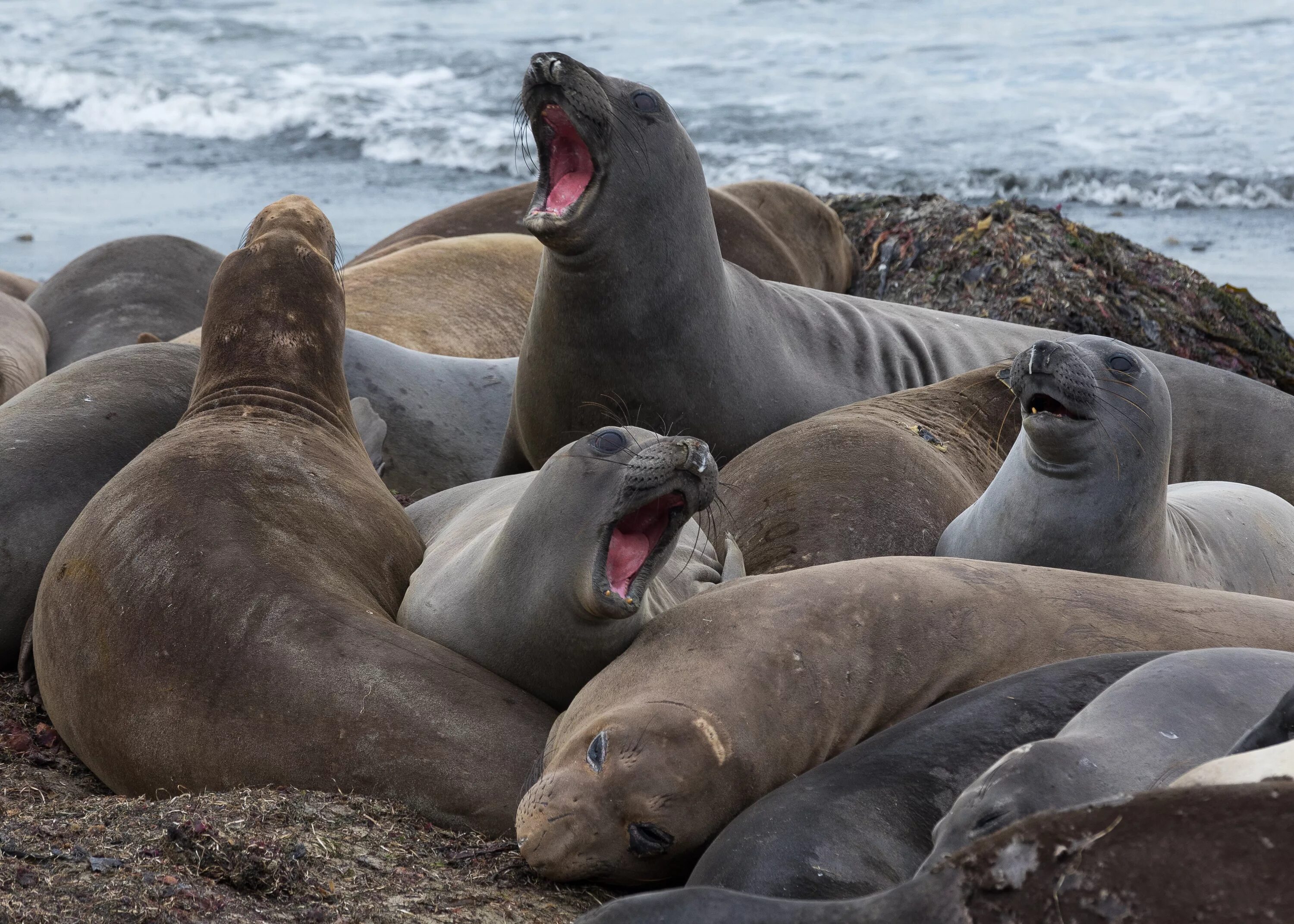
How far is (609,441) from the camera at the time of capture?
3275mm

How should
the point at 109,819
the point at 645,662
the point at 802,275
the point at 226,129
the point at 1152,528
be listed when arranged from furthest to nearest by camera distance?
the point at 226,129, the point at 802,275, the point at 1152,528, the point at 645,662, the point at 109,819

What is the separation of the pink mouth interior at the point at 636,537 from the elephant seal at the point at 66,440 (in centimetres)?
165

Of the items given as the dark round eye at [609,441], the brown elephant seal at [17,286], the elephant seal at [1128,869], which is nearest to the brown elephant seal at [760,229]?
the brown elephant seal at [17,286]

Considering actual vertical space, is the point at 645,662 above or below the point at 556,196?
below

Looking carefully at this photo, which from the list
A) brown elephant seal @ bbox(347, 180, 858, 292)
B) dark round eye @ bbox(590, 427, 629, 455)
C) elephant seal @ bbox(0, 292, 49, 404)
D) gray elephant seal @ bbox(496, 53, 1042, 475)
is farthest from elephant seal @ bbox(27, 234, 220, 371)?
dark round eye @ bbox(590, 427, 629, 455)

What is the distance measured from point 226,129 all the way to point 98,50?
524 cm

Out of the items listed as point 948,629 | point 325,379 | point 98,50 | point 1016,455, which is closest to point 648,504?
point 948,629

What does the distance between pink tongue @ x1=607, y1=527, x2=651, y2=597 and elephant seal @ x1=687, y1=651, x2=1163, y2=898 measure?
0.71 m

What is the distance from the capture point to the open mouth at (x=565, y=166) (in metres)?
4.47

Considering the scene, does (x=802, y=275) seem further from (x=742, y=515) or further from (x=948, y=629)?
(x=948, y=629)

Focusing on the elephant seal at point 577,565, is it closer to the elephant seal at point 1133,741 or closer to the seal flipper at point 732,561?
the seal flipper at point 732,561

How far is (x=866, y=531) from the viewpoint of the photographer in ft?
12.8

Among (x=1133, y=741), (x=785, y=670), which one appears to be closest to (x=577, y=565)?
(x=785, y=670)

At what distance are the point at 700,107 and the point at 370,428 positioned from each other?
37.6ft
